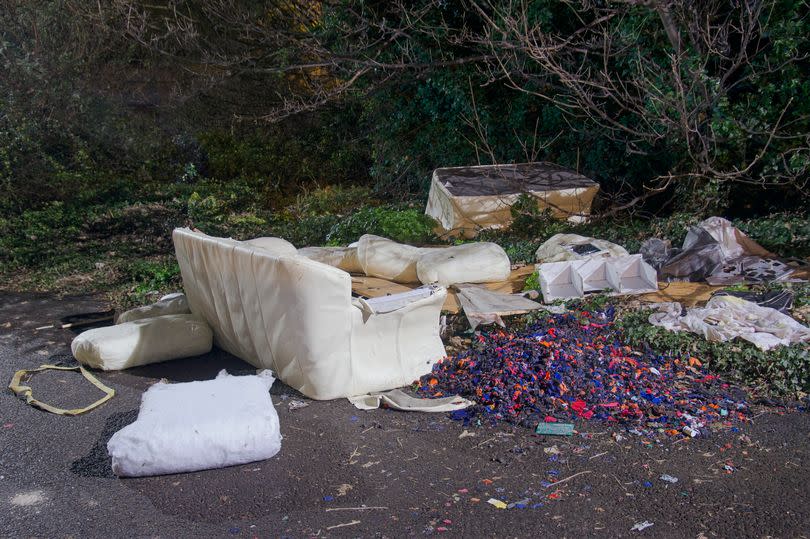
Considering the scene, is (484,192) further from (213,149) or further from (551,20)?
(213,149)

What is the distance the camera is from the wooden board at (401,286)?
22.5 feet

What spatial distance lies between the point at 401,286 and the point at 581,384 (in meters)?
2.72

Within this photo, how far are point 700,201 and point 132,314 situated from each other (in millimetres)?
6677

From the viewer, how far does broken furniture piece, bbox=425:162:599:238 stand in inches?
373

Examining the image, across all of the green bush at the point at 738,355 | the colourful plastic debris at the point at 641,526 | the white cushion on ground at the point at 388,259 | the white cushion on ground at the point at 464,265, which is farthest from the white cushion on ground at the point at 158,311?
the colourful plastic debris at the point at 641,526

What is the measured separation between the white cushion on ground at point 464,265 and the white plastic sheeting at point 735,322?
1.70 metres

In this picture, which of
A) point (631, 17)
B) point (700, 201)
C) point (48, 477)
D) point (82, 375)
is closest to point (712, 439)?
point (48, 477)

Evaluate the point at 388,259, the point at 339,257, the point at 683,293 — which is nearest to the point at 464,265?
the point at 388,259

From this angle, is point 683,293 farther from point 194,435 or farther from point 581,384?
point 194,435

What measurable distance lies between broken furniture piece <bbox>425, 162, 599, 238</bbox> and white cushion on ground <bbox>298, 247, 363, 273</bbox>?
6.75 feet

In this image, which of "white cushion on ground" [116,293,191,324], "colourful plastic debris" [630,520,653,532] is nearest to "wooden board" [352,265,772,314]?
"white cushion on ground" [116,293,191,324]

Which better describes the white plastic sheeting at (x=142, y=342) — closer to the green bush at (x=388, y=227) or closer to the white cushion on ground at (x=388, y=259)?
the white cushion on ground at (x=388, y=259)

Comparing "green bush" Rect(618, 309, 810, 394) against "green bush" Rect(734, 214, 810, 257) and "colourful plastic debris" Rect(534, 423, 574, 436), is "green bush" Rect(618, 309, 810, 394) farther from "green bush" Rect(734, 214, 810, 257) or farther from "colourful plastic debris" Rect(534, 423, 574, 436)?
"green bush" Rect(734, 214, 810, 257)

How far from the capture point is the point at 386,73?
482 inches
